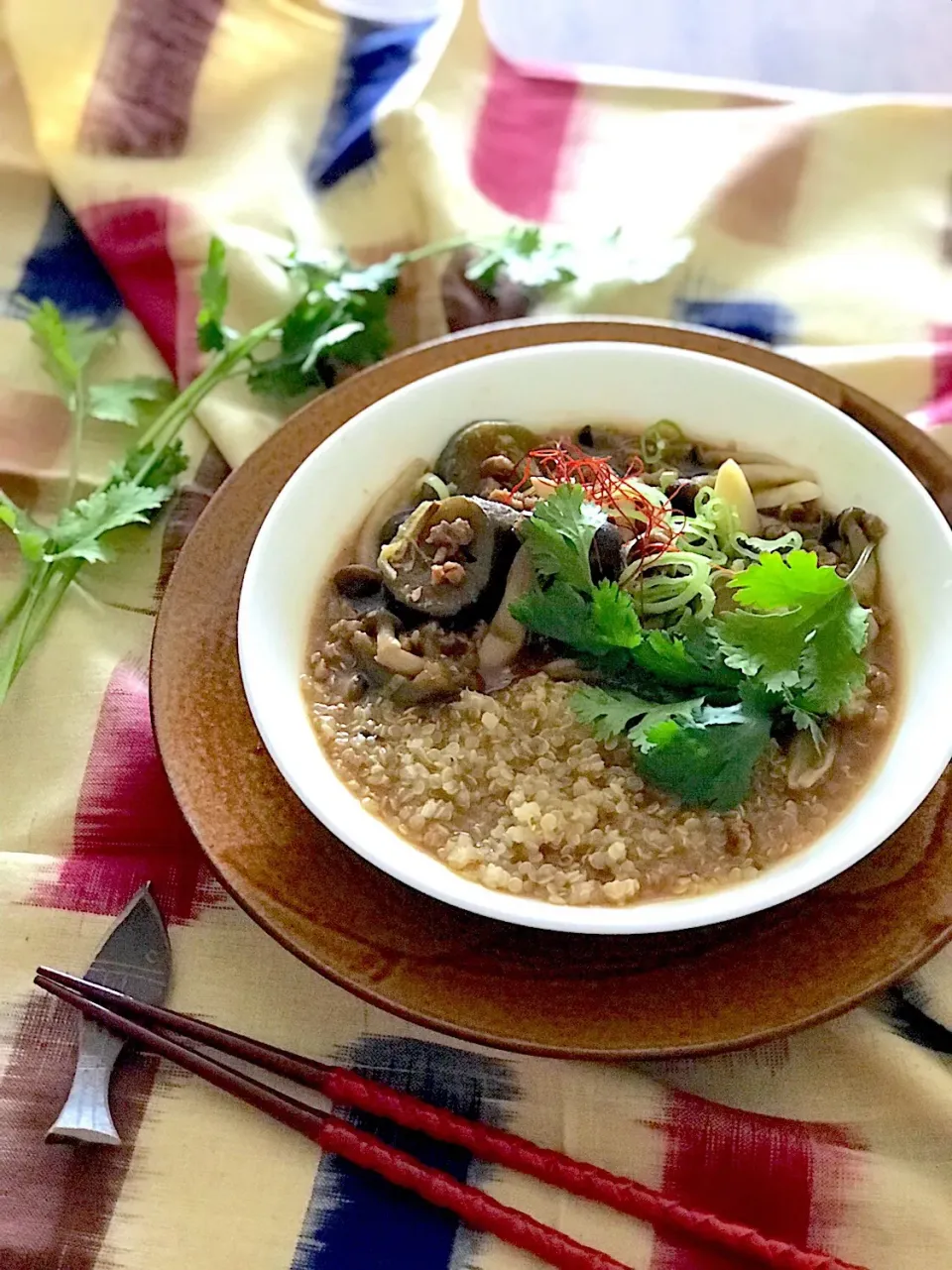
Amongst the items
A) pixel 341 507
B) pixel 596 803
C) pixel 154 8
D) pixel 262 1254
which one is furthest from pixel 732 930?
pixel 154 8

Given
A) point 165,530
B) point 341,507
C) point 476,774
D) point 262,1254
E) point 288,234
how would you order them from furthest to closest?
point 288,234 → point 165,530 → point 341,507 → point 476,774 → point 262,1254

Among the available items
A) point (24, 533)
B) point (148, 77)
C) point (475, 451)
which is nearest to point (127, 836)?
point (24, 533)

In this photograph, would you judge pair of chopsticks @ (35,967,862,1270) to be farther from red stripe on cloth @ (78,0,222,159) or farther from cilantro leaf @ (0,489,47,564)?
red stripe on cloth @ (78,0,222,159)

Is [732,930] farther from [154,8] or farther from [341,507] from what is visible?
[154,8]

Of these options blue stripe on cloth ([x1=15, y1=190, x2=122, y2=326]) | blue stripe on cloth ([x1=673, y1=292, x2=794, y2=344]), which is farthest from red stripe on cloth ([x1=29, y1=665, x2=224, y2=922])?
blue stripe on cloth ([x1=673, y1=292, x2=794, y2=344])

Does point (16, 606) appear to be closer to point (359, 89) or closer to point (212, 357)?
point (212, 357)

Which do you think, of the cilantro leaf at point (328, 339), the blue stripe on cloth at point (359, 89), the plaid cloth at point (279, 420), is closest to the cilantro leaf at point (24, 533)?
the plaid cloth at point (279, 420)
